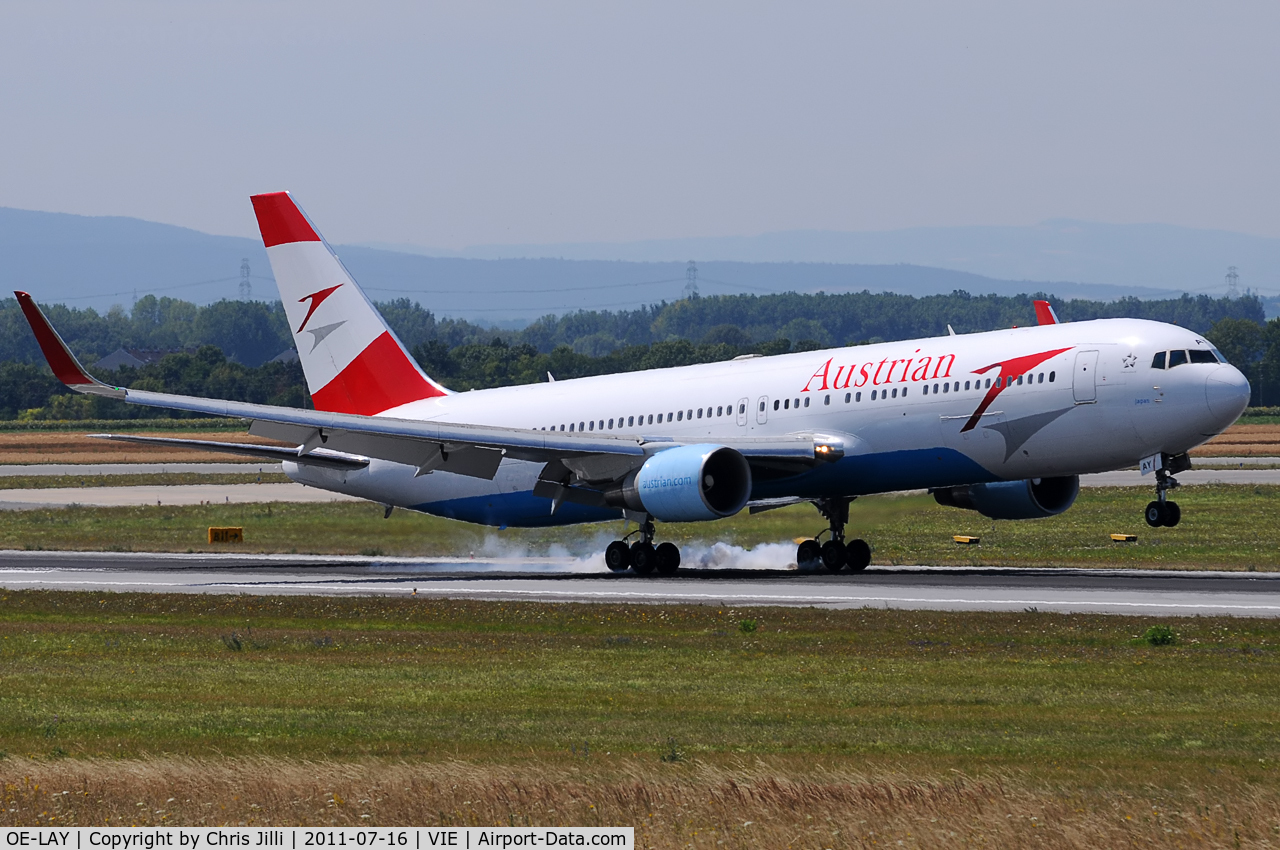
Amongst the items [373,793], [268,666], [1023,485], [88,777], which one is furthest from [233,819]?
[1023,485]

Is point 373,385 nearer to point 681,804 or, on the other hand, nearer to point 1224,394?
point 1224,394

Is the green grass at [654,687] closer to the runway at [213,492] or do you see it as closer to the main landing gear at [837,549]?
the main landing gear at [837,549]

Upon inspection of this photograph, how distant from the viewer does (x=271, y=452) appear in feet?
154

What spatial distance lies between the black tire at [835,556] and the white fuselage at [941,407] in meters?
2.09

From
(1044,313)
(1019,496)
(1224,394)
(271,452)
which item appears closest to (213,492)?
(271,452)

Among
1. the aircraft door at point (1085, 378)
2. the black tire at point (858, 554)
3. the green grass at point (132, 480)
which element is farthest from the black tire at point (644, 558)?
the green grass at point (132, 480)

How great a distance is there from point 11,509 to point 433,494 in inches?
1162

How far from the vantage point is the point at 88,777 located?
54.6ft

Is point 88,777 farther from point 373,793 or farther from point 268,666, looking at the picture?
point 268,666

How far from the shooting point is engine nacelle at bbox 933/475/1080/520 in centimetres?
4366

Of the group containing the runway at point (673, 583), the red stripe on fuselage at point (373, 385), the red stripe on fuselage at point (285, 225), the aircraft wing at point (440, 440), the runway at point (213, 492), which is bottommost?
the runway at point (213, 492)

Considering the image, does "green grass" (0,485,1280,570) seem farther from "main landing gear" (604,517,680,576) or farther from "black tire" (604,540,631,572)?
"black tire" (604,540,631,572)

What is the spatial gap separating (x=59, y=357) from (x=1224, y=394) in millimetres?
26482

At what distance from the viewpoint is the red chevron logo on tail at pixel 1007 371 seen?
39.9 metres
